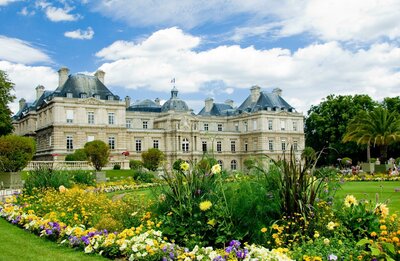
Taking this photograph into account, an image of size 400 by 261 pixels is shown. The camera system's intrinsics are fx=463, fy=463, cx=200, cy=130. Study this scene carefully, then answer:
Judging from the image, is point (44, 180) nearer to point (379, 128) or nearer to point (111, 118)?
point (379, 128)

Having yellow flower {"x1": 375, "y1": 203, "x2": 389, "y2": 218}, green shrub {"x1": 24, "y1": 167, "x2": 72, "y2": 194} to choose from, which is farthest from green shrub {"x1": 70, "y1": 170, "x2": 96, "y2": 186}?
yellow flower {"x1": 375, "y1": 203, "x2": 389, "y2": 218}

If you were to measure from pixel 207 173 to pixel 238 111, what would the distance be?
226 feet

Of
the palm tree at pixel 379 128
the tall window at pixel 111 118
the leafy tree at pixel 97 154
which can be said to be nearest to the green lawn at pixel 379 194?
the palm tree at pixel 379 128

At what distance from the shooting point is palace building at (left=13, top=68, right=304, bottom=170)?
2169 inches

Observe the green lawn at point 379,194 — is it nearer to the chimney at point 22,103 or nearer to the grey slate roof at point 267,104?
the grey slate roof at point 267,104

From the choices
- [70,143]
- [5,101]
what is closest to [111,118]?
[70,143]

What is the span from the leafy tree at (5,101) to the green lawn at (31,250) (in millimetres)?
33299

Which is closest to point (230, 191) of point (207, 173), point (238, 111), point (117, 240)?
point (207, 173)

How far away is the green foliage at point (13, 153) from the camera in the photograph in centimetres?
2661

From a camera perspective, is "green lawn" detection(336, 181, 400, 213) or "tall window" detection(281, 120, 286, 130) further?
"tall window" detection(281, 120, 286, 130)

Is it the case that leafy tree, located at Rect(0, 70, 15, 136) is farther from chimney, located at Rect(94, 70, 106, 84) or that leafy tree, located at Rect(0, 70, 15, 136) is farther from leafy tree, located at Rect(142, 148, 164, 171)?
chimney, located at Rect(94, 70, 106, 84)

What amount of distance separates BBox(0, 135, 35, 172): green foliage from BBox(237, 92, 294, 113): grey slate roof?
48.5 m

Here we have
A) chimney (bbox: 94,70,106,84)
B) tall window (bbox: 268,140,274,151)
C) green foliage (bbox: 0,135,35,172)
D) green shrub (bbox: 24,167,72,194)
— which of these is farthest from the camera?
tall window (bbox: 268,140,274,151)

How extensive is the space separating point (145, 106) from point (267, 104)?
63.0 feet
